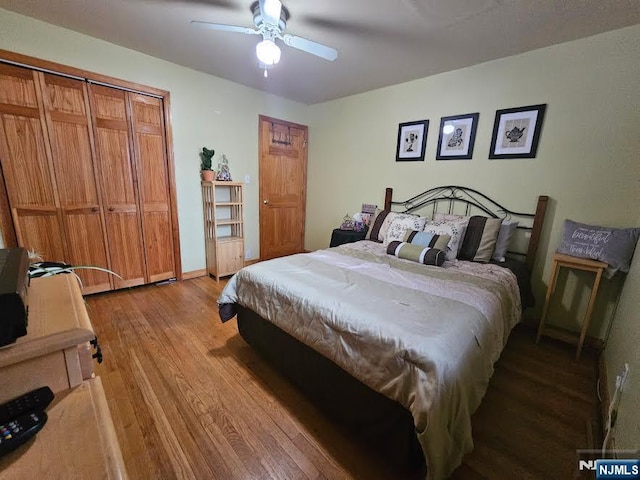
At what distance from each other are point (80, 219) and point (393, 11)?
3233 millimetres

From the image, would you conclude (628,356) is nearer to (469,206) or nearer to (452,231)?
(452,231)

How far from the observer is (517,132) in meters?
2.38

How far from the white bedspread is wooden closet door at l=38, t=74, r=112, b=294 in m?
1.75

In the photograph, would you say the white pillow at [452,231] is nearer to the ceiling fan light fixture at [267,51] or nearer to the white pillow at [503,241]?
the white pillow at [503,241]

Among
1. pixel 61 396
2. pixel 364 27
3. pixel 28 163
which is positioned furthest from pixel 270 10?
pixel 28 163

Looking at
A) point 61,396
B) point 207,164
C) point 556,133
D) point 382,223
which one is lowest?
point 61,396

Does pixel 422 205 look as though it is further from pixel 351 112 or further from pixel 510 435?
pixel 510 435

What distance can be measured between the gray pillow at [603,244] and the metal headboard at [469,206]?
0.25 metres

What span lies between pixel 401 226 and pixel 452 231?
0.46 meters

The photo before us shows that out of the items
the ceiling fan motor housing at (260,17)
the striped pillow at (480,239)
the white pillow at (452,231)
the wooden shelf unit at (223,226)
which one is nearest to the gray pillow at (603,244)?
the striped pillow at (480,239)

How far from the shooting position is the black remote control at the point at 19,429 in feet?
1.49

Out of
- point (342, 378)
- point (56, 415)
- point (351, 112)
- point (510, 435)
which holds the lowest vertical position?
point (510, 435)

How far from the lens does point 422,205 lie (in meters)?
3.04

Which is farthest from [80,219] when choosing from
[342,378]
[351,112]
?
[351,112]
